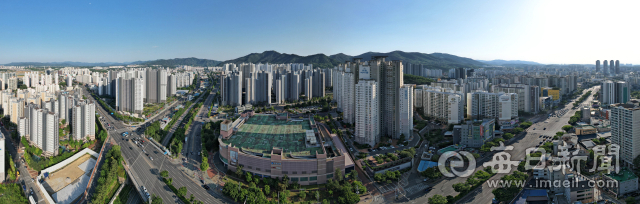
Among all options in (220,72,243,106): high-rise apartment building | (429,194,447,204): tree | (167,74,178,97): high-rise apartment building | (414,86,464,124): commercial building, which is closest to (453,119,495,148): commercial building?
(414,86,464,124): commercial building

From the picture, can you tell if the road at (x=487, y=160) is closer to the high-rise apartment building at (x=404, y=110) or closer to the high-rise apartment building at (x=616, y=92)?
the high-rise apartment building at (x=404, y=110)

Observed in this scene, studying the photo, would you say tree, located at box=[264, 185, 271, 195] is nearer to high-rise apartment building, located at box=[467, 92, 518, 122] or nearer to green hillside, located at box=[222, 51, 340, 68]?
high-rise apartment building, located at box=[467, 92, 518, 122]

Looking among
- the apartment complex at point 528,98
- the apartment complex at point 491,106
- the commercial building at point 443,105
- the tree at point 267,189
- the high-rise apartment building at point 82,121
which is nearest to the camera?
the tree at point 267,189

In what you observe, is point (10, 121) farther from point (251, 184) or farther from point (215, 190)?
point (251, 184)

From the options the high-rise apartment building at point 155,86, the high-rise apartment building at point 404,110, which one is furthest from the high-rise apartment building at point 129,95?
the high-rise apartment building at point 404,110

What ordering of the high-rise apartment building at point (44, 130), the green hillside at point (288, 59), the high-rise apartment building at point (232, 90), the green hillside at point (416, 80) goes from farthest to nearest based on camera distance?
the green hillside at point (288, 59)
the green hillside at point (416, 80)
the high-rise apartment building at point (232, 90)
the high-rise apartment building at point (44, 130)

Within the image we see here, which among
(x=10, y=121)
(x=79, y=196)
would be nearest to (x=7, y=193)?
(x=79, y=196)

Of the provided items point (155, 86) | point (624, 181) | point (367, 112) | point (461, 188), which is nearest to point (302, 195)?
point (461, 188)

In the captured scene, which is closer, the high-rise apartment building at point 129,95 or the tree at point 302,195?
the tree at point 302,195
